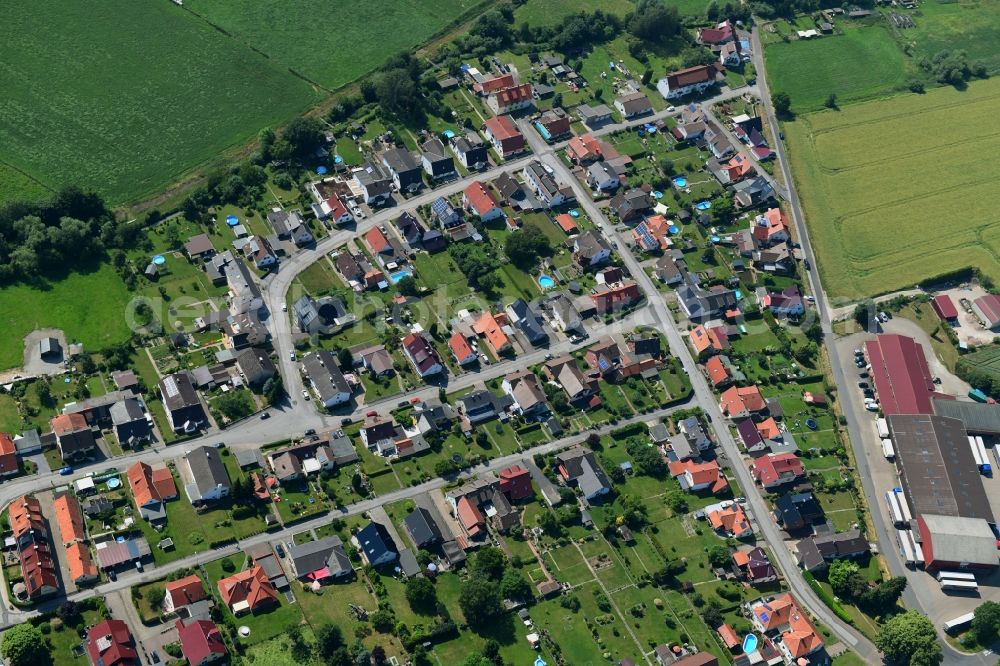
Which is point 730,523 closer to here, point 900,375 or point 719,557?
point 719,557

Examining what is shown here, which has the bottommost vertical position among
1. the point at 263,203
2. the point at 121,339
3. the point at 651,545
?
the point at 651,545

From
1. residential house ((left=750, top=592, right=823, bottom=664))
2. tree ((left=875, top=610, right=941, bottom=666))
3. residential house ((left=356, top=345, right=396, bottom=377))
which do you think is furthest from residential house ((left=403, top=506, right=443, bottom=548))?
tree ((left=875, top=610, right=941, bottom=666))

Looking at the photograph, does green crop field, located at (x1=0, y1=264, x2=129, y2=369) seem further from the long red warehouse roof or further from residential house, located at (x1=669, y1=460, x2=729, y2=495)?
the long red warehouse roof

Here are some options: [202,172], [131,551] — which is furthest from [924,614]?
[202,172]

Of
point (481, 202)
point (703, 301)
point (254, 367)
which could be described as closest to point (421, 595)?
point (254, 367)

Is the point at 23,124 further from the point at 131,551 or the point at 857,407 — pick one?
the point at 857,407
